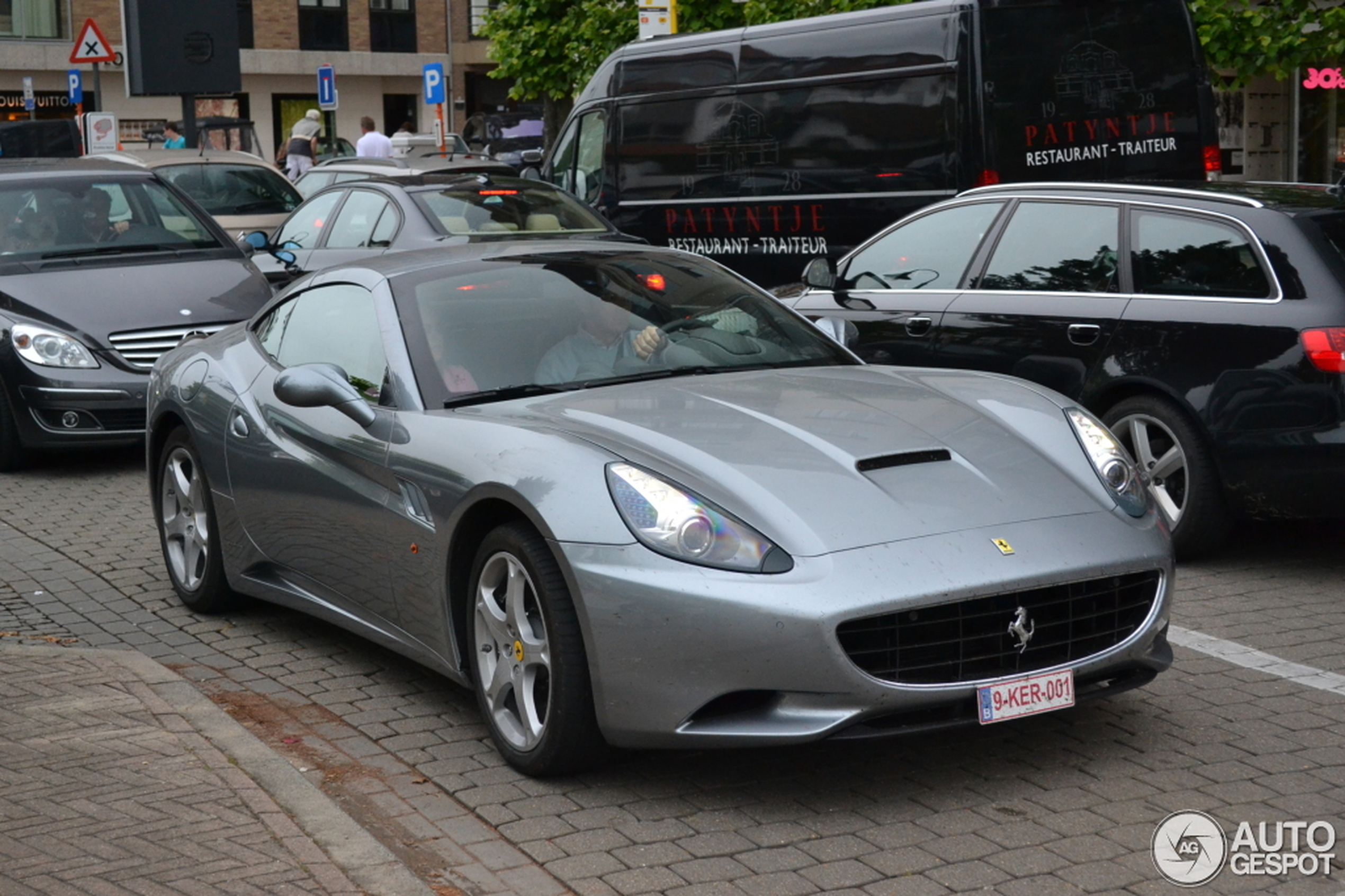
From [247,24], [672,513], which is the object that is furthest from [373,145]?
[247,24]

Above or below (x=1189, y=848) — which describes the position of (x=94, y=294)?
above

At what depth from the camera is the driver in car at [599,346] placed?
18.3 ft

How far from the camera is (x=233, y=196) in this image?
18.2 meters

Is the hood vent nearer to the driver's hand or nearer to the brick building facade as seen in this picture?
the driver's hand

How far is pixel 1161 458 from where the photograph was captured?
7.37m

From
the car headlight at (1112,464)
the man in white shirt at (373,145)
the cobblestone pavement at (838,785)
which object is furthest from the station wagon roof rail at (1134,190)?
the man in white shirt at (373,145)

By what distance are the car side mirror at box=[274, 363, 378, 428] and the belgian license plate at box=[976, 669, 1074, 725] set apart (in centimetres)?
216

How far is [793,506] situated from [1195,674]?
189cm

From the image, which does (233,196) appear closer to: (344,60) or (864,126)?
(864,126)

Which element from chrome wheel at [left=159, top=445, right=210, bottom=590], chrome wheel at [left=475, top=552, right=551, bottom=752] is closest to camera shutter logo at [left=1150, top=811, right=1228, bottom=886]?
chrome wheel at [left=475, top=552, right=551, bottom=752]

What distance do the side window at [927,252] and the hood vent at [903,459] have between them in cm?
369

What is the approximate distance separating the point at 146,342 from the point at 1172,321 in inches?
233

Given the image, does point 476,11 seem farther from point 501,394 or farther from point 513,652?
point 513,652

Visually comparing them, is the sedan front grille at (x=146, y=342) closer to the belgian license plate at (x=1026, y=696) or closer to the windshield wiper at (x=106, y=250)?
the windshield wiper at (x=106, y=250)
